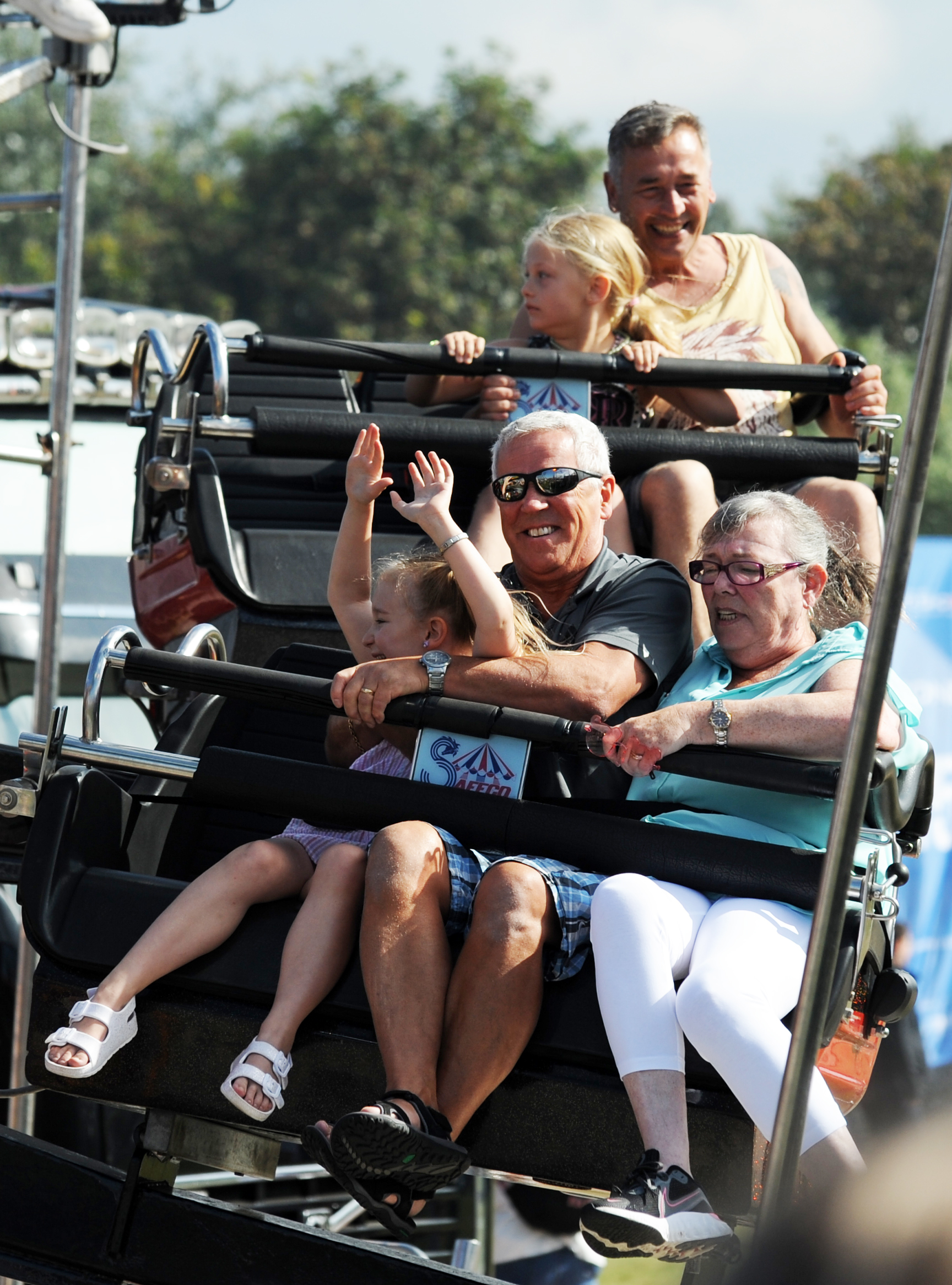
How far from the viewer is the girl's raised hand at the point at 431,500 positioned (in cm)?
254

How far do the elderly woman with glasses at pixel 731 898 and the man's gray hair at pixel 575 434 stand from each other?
0.84ft

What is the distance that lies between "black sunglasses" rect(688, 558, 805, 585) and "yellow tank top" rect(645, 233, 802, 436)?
123cm

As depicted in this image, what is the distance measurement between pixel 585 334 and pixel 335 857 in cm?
173

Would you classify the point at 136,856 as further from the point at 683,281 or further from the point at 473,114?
the point at 473,114

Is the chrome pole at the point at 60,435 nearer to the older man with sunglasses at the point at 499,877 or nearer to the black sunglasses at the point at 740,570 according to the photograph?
the older man with sunglasses at the point at 499,877

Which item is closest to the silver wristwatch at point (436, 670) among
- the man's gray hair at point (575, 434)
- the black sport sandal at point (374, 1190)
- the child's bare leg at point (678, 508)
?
the man's gray hair at point (575, 434)

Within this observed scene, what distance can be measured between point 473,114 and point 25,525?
24302 mm

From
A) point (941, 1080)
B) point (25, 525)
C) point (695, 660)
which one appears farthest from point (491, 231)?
point (695, 660)

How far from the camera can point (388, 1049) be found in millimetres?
2143

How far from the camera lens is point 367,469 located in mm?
2732

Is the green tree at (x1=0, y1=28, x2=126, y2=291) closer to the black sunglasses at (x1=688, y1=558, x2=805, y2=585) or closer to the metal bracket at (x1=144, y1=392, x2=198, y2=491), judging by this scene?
the metal bracket at (x1=144, y1=392, x2=198, y2=491)

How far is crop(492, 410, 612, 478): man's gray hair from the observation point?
2830 millimetres

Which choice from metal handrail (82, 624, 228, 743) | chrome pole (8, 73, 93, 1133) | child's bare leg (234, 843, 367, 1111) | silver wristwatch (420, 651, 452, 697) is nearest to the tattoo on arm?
chrome pole (8, 73, 93, 1133)

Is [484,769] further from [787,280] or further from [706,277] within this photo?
[787,280]
